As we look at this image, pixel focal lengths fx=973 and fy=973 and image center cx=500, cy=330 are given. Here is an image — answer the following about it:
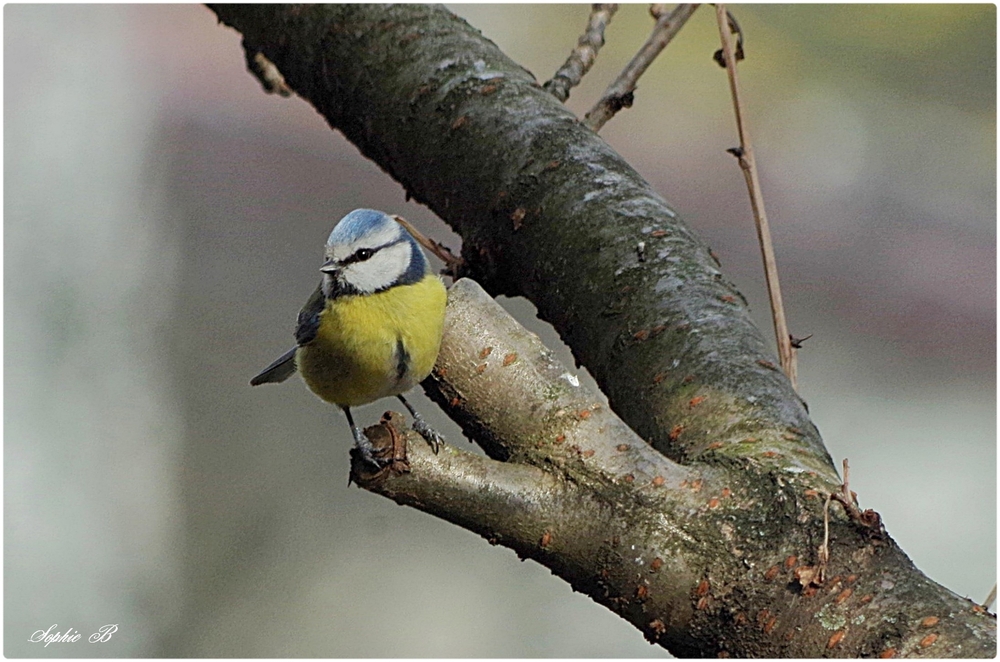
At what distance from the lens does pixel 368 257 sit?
3.83 feet

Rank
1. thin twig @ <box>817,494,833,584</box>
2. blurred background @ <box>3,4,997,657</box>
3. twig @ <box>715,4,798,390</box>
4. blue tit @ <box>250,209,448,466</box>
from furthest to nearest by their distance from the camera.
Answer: blurred background @ <box>3,4,997,657</box>
blue tit @ <box>250,209,448,466</box>
twig @ <box>715,4,798,390</box>
thin twig @ <box>817,494,833,584</box>

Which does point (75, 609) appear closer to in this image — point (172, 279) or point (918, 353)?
point (172, 279)

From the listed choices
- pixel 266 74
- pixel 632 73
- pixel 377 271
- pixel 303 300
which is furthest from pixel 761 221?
pixel 303 300

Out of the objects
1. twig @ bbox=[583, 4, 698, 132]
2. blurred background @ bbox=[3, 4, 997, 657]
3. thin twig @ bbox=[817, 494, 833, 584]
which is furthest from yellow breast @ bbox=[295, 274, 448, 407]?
blurred background @ bbox=[3, 4, 997, 657]

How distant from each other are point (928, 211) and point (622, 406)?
7.00ft

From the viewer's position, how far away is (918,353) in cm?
261

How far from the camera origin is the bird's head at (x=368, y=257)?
1.13 metres

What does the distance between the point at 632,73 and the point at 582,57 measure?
95 millimetres

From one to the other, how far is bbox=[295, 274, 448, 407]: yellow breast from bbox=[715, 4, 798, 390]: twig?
1.18 ft

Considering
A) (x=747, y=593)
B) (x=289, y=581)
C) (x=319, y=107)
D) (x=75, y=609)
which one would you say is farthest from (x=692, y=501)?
(x=75, y=609)

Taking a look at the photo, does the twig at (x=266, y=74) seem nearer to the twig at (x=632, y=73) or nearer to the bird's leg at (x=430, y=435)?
the twig at (x=632, y=73)

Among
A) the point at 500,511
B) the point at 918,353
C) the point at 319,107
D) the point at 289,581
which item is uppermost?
the point at 918,353

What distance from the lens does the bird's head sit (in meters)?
1.13

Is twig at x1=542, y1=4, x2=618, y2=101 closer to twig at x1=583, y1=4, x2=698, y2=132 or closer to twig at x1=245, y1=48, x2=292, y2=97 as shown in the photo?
twig at x1=583, y1=4, x2=698, y2=132
